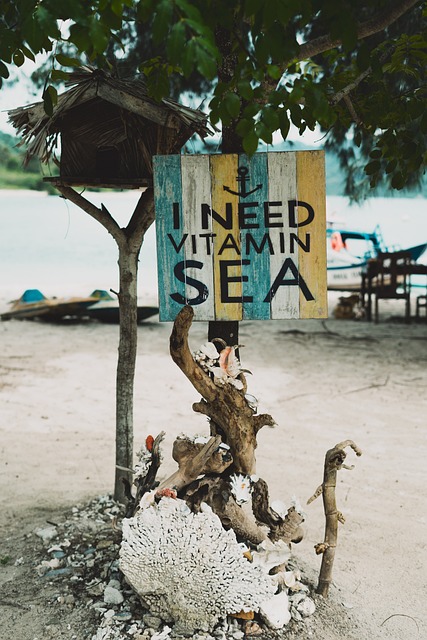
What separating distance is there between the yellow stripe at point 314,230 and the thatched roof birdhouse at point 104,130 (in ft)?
2.72

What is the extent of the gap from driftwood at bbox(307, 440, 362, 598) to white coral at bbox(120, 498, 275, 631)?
364mm

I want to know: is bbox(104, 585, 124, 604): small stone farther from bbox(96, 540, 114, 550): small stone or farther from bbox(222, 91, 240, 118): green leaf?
bbox(222, 91, 240, 118): green leaf

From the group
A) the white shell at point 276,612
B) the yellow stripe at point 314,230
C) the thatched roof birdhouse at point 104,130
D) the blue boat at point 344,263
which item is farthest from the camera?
the blue boat at point 344,263

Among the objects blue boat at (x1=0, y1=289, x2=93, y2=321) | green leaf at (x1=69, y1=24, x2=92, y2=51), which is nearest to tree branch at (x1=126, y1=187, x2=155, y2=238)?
green leaf at (x1=69, y1=24, x2=92, y2=51)

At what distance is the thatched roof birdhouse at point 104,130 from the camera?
3.14 m

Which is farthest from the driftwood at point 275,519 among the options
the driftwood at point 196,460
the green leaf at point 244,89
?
the green leaf at point 244,89

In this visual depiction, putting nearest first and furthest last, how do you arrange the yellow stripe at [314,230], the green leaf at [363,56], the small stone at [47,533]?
the green leaf at [363,56] < the yellow stripe at [314,230] < the small stone at [47,533]

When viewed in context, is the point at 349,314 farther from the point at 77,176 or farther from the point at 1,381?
the point at 77,176

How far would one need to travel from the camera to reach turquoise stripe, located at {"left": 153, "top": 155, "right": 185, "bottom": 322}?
2.65 meters

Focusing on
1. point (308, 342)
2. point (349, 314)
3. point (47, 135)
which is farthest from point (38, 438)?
point (349, 314)

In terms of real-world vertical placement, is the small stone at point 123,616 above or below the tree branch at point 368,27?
below

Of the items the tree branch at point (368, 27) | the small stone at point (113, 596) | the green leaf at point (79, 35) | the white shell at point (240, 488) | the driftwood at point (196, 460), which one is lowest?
the small stone at point (113, 596)

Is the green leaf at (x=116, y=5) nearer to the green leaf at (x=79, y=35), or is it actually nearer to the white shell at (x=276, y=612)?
the green leaf at (x=79, y=35)

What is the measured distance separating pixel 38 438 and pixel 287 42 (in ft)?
14.7
